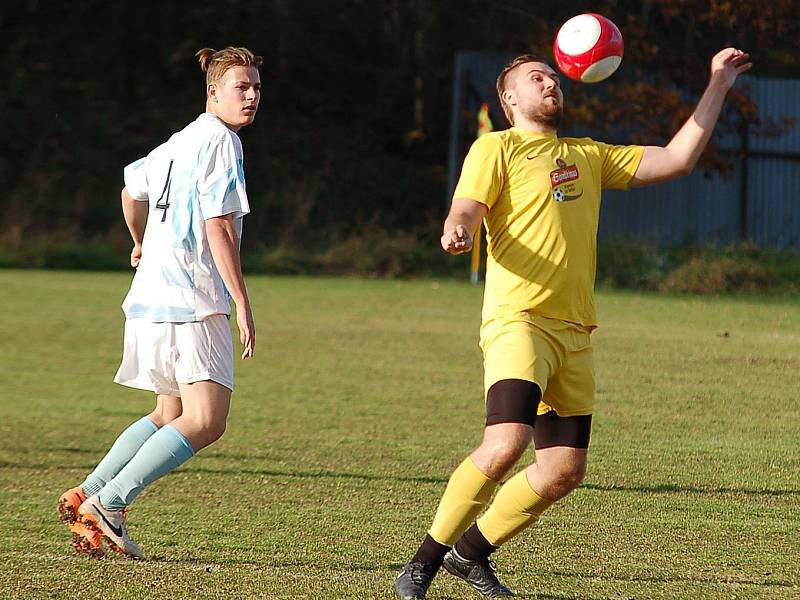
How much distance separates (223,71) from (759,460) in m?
4.14

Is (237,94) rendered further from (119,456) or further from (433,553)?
(433,553)

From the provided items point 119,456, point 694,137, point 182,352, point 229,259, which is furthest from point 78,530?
point 694,137

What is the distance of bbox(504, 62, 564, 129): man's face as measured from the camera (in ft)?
17.2

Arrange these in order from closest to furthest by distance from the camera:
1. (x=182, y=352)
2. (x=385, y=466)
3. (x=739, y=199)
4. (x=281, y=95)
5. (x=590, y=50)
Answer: (x=182, y=352)
(x=590, y=50)
(x=385, y=466)
(x=739, y=199)
(x=281, y=95)

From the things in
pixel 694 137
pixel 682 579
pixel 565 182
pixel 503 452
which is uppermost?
pixel 694 137

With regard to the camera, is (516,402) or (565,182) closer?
(516,402)

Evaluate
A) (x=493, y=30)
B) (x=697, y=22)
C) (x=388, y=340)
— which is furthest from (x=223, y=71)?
(x=493, y=30)

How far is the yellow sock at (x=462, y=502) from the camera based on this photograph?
16.4 feet

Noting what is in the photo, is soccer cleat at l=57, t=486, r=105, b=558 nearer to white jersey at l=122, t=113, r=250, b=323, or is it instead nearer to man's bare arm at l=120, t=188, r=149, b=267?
white jersey at l=122, t=113, r=250, b=323

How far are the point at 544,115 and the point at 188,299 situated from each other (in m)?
1.54

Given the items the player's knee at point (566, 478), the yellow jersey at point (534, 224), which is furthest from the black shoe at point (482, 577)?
the yellow jersey at point (534, 224)

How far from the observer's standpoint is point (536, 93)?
5.25 metres

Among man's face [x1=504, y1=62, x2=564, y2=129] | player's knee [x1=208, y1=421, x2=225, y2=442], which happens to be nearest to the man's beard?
man's face [x1=504, y1=62, x2=564, y2=129]

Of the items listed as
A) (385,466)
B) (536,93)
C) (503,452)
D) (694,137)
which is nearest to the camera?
(503,452)
